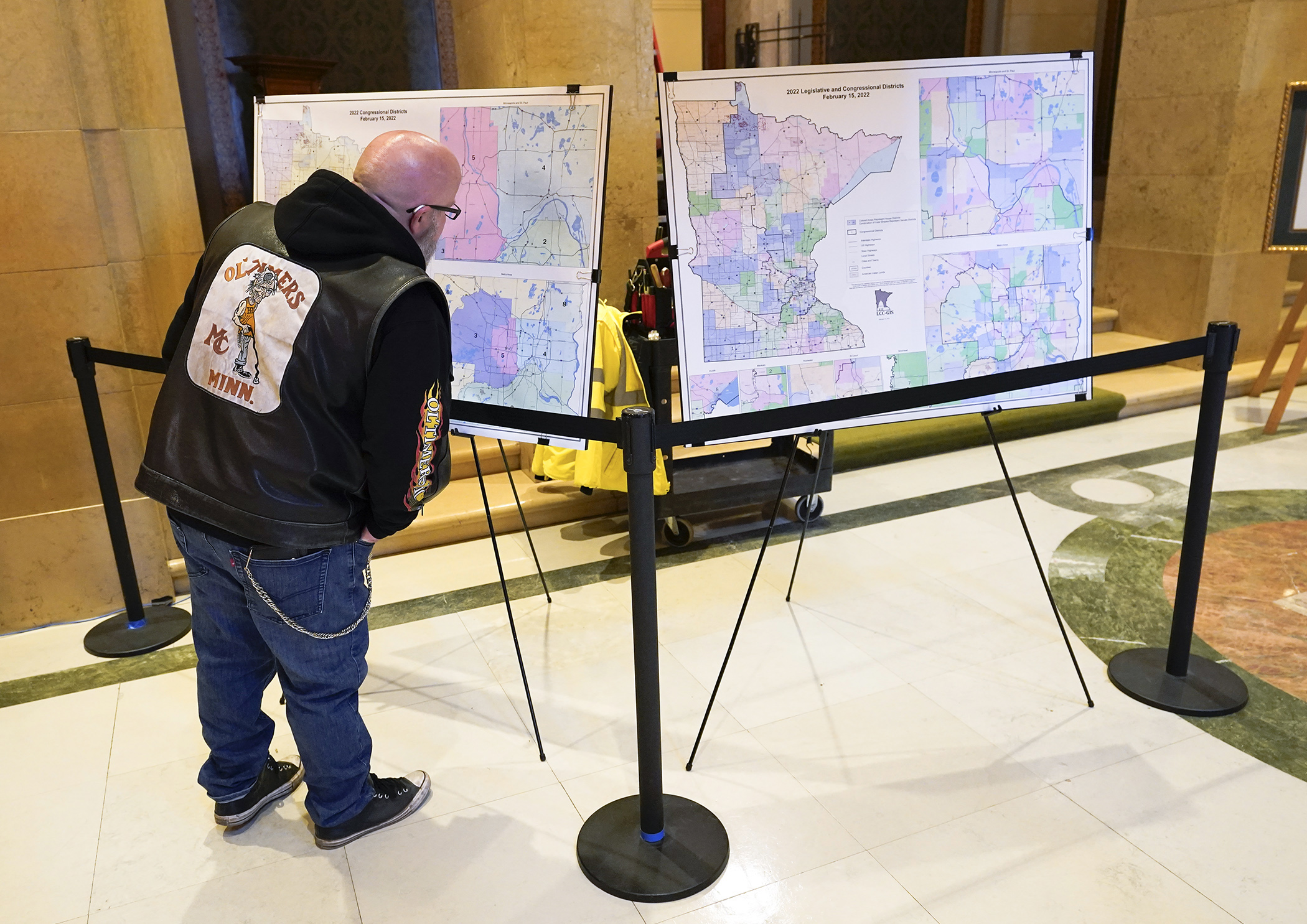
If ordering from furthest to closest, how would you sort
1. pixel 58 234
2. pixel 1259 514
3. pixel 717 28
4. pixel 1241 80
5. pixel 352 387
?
pixel 717 28 → pixel 1241 80 → pixel 1259 514 → pixel 58 234 → pixel 352 387

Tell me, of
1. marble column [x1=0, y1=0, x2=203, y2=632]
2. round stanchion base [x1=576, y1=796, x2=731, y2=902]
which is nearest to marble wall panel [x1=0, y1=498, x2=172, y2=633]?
marble column [x1=0, y1=0, x2=203, y2=632]

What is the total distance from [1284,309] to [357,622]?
296 inches

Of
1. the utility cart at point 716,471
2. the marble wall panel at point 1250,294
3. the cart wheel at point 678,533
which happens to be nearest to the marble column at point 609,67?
the utility cart at point 716,471

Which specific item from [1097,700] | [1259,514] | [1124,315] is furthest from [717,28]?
[1097,700]

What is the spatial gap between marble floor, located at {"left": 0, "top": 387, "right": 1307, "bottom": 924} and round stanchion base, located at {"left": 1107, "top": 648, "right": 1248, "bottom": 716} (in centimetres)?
5

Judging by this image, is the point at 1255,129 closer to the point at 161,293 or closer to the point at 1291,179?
the point at 1291,179

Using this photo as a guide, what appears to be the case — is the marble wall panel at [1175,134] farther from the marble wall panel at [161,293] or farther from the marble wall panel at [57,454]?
the marble wall panel at [57,454]

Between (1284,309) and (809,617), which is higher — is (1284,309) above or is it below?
above

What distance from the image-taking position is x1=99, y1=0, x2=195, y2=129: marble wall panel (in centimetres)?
338

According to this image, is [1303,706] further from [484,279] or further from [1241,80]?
[1241,80]

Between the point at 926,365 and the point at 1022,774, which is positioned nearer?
the point at 1022,774

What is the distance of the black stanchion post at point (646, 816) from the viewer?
2.10 m

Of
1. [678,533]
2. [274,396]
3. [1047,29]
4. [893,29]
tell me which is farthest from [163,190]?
[893,29]

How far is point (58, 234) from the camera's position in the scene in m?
3.33
